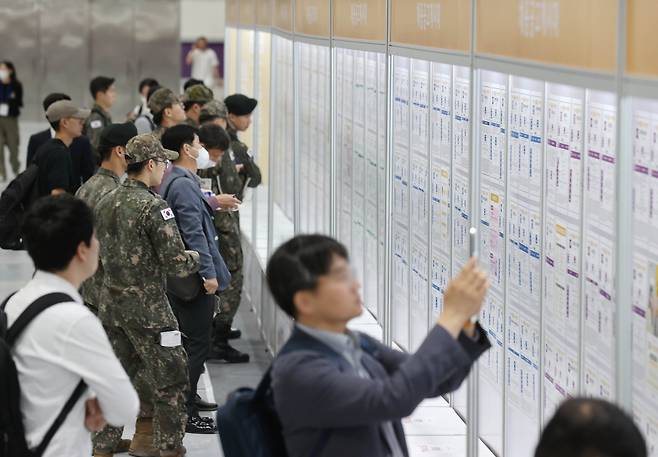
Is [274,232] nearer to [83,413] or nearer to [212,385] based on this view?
[212,385]

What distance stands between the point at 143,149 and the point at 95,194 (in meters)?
0.57

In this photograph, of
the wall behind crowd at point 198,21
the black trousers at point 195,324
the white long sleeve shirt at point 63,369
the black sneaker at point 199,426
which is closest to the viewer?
the white long sleeve shirt at point 63,369

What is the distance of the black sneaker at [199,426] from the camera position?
299 inches

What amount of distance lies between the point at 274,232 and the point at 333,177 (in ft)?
7.81

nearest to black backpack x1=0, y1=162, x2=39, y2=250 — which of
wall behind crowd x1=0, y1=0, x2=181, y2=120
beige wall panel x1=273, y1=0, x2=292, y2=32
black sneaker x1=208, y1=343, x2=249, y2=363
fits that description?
black sneaker x1=208, y1=343, x2=249, y2=363

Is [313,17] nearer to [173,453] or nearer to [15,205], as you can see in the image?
[15,205]

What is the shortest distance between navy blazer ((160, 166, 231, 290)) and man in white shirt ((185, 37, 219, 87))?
1961 cm

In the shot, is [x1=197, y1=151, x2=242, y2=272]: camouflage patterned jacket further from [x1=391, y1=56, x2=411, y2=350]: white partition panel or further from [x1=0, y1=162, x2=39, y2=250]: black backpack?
[x1=391, y1=56, x2=411, y2=350]: white partition panel

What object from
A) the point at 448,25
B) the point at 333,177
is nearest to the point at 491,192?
the point at 448,25

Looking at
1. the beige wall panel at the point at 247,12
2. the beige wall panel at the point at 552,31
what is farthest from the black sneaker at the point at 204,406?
the beige wall panel at the point at 247,12

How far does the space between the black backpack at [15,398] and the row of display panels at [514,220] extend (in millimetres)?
1498

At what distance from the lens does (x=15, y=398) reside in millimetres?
3539

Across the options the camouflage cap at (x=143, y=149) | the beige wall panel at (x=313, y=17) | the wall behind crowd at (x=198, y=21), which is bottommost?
the camouflage cap at (x=143, y=149)

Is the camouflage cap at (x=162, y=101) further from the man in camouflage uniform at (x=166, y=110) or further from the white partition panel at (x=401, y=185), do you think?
the white partition panel at (x=401, y=185)
